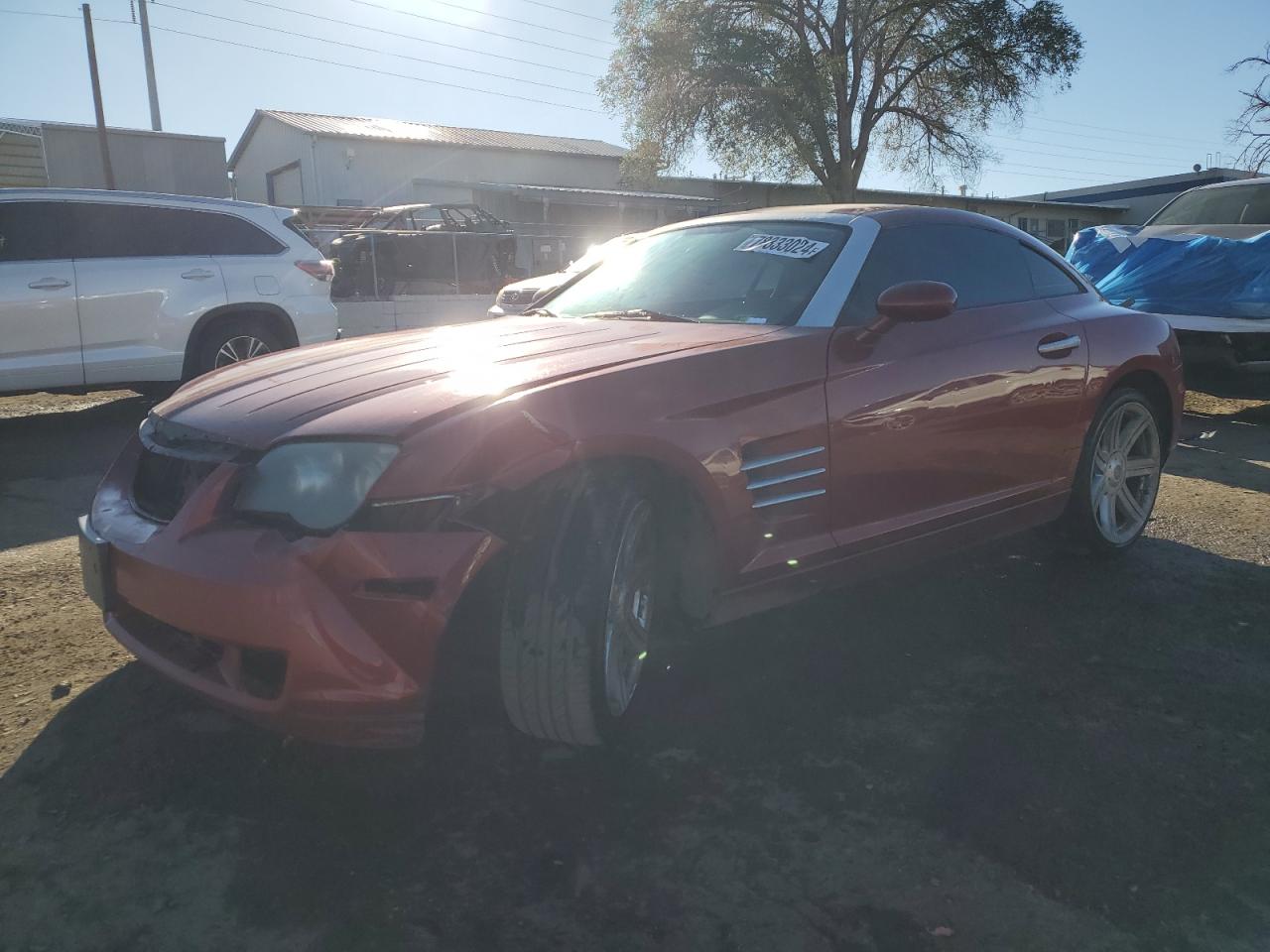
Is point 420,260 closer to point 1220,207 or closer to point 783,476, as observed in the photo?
point 1220,207

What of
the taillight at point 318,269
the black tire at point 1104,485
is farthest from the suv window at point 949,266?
the taillight at point 318,269

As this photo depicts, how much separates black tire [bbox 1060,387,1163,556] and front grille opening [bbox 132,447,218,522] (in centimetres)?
329

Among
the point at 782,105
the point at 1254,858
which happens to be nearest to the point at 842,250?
the point at 1254,858

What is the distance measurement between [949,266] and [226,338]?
5700mm

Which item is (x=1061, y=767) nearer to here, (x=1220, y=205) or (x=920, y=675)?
(x=920, y=675)

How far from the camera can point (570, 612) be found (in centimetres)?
226

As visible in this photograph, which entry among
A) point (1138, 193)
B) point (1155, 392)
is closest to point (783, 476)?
point (1155, 392)

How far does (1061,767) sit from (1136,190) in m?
48.1

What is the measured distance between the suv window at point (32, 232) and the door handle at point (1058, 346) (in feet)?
21.1

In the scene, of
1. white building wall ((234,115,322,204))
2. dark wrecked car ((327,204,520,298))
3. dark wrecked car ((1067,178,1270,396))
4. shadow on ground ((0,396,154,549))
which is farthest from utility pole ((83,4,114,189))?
dark wrecked car ((1067,178,1270,396))

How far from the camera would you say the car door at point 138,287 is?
6891 millimetres

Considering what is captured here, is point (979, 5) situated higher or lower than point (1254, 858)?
higher

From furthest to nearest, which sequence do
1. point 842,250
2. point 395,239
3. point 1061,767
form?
point 395,239
point 842,250
point 1061,767

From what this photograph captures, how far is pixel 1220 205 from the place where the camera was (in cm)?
939
